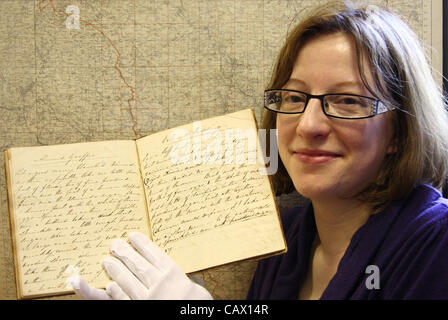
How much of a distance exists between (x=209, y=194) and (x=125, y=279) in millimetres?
273

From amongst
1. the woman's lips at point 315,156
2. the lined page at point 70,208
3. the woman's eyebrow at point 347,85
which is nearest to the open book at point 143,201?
the lined page at point 70,208

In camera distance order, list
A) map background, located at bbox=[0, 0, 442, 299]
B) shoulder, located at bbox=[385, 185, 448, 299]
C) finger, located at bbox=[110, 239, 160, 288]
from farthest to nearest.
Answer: map background, located at bbox=[0, 0, 442, 299]
finger, located at bbox=[110, 239, 160, 288]
shoulder, located at bbox=[385, 185, 448, 299]

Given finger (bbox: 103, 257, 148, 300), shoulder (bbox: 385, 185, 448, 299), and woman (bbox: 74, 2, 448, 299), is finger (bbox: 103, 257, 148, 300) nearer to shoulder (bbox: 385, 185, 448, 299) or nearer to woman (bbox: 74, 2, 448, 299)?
woman (bbox: 74, 2, 448, 299)

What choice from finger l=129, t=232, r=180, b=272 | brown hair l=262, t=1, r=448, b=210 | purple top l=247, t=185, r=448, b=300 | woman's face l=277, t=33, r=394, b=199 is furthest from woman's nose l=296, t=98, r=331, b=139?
finger l=129, t=232, r=180, b=272

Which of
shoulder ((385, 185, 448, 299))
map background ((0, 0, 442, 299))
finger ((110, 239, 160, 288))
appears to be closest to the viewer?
shoulder ((385, 185, 448, 299))

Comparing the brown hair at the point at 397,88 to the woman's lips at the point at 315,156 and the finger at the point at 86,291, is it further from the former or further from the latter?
the finger at the point at 86,291

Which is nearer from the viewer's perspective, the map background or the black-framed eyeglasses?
the black-framed eyeglasses

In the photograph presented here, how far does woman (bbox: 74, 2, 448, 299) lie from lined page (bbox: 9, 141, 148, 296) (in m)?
0.05

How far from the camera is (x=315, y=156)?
79 cm

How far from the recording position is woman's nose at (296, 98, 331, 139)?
76cm

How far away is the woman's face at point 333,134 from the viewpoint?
75cm

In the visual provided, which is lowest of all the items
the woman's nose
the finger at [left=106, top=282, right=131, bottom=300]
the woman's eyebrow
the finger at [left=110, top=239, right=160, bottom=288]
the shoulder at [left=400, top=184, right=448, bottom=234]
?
the finger at [left=106, top=282, right=131, bottom=300]
